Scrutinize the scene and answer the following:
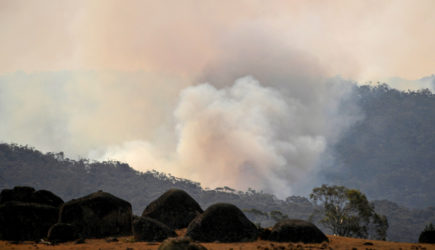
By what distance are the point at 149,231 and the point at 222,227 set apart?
3.87m

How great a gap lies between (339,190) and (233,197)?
105 metres

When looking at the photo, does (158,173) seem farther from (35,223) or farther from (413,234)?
(35,223)

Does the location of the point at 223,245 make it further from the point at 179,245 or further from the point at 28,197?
the point at 28,197

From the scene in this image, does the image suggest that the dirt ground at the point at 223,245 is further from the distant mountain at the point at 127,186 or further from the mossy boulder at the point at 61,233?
the distant mountain at the point at 127,186

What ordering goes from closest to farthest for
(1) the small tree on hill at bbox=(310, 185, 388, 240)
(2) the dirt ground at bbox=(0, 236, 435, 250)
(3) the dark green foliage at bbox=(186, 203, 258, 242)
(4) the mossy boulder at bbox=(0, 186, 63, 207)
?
1. (2) the dirt ground at bbox=(0, 236, 435, 250)
2. (3) the dark green foliage at bbox=(186, 203, 258, 242)
3. (4) the mossy boulder at bbox=(0, 186, 63, 207)
4. (1) the small tree on hill at bbox=(310, 185, 388, 240)

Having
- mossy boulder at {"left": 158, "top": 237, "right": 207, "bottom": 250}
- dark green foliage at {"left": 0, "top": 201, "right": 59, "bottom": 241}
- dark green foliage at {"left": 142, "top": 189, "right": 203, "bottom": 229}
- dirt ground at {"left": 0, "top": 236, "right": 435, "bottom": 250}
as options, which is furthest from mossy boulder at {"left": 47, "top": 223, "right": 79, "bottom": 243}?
mossy boulder at {"left": 158, "top": 237, "right": 207, "bottom": 250}

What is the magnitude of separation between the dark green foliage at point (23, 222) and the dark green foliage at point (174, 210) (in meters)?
6.39

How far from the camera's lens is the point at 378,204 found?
173 meters

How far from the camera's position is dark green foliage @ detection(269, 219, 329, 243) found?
25125 millimetres

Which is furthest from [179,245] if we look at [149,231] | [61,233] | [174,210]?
[174,210]

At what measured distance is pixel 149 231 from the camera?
Answer: 24.8 metres

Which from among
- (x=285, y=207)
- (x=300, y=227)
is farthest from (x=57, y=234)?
(x=285, y=207)

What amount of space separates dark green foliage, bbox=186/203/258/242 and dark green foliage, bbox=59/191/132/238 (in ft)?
15.2

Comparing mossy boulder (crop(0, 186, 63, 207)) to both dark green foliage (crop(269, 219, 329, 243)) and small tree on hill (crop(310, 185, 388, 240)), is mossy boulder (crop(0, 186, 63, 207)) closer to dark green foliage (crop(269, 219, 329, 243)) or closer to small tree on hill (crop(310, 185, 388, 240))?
dark green foliage (crop(269, 219, 329, 243))
